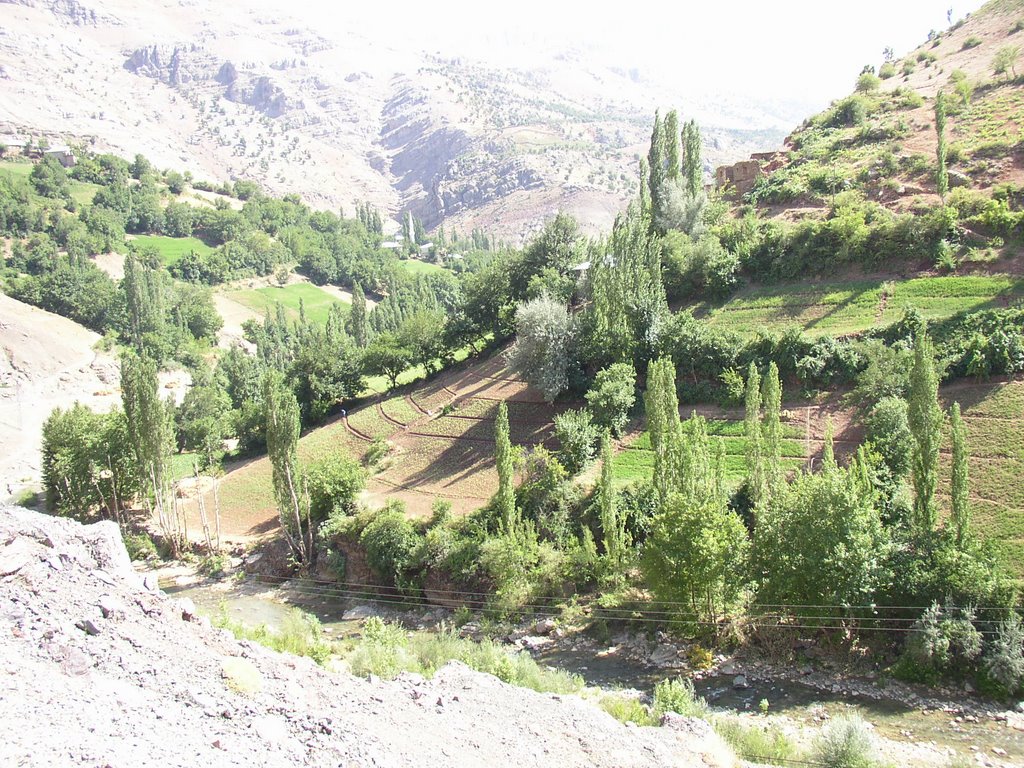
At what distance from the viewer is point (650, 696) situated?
31562mm

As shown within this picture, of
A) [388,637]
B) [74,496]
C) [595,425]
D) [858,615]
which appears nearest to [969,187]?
[595,425]

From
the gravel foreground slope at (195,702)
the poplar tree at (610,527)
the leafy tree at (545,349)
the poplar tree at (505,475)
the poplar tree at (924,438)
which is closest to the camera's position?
the gravel foreground slope at (195,702)

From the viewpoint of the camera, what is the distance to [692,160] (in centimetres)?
7250

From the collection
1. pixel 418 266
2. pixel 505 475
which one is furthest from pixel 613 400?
pixel 418 266

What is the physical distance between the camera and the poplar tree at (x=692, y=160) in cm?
7200

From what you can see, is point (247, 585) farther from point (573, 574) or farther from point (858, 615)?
point (858, 615)

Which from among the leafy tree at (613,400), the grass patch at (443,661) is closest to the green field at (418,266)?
the leafy tree at (613,400)

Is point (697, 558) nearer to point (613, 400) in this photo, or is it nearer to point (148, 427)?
point (613, 400)

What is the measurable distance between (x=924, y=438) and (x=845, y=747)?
14.9 meters

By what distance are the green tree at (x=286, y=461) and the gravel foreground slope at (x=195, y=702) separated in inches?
867

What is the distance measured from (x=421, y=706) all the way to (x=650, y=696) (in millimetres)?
11924

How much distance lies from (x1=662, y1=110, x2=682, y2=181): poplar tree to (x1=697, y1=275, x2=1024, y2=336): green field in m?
16.4

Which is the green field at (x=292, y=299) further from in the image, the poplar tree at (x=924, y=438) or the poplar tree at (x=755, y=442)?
the poplar tree at (x=924, y=438)

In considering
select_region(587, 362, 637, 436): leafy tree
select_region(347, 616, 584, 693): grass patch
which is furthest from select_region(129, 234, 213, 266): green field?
select_region(347, 616, 584, 693): grass patch
